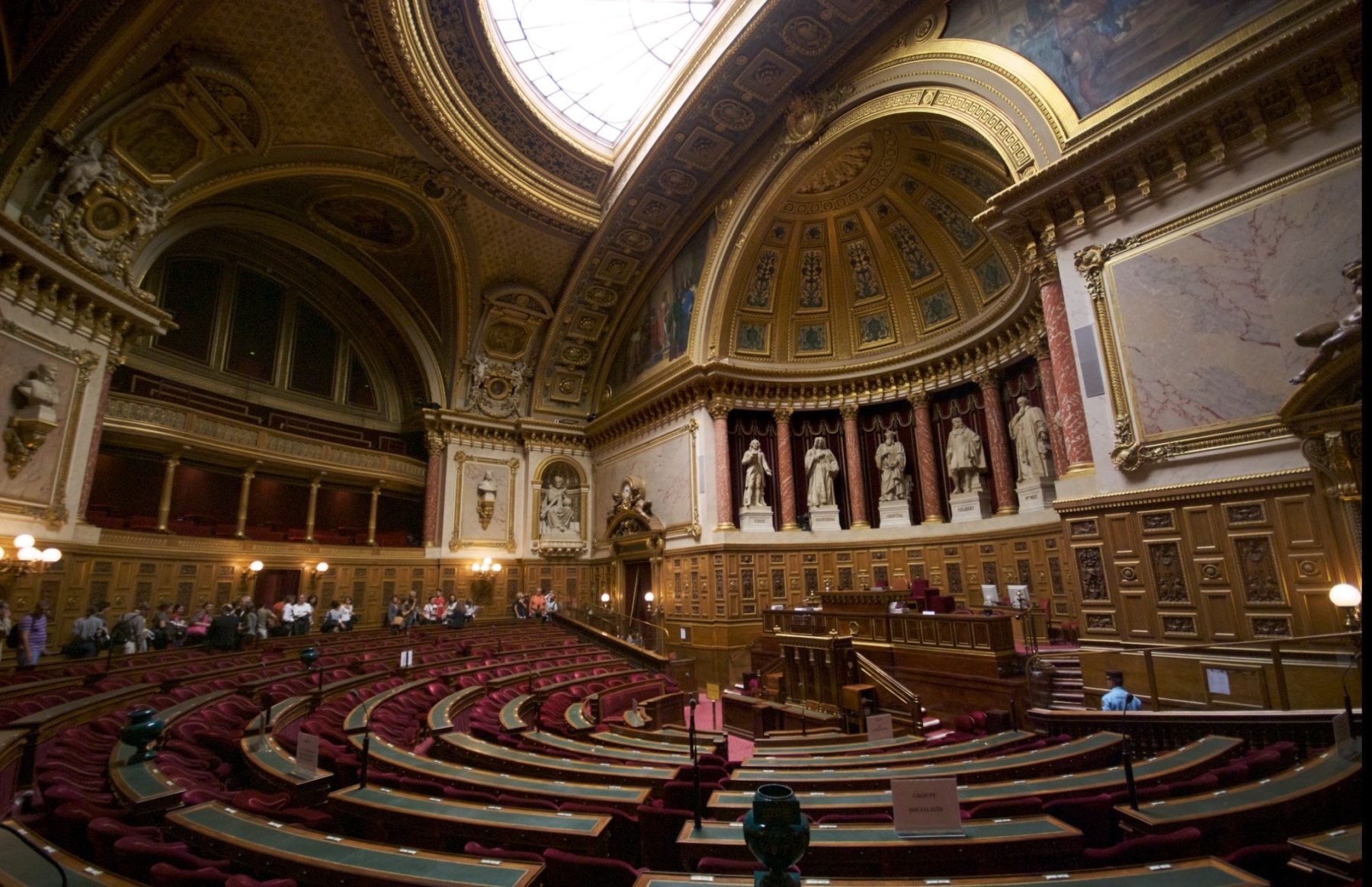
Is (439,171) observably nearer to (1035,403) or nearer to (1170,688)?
(1035,403)

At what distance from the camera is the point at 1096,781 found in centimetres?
436

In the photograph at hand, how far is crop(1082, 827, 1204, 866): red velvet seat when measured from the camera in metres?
3.09

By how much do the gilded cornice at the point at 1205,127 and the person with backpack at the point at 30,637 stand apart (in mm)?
18357

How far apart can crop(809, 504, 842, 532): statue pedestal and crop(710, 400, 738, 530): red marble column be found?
99.1 inches

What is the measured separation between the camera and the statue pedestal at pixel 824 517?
19.0 metres

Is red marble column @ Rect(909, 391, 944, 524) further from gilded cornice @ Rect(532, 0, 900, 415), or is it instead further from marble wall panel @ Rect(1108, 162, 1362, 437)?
marble wall panel @ Rect(1108, 162, 1362, 437)

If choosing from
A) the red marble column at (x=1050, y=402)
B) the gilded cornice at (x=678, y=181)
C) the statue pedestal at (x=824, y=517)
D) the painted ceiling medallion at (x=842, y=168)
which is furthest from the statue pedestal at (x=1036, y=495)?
the gilded cornice at (x=678, y=181)

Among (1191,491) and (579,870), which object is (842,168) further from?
(579,870)

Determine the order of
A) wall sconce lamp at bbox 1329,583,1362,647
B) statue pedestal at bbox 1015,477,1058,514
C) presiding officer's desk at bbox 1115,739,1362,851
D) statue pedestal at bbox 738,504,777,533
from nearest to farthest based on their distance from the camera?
presiding officer's desk at bbox 1115,739,1362,851, wall sconce lamp at bbox 1329,583,1362,647, statue pedestal at bbox 1015,477,1058,514, statue pedestal at bbox 738,504,777,533

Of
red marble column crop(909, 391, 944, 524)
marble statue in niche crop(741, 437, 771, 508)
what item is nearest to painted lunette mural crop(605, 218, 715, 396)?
→ marble statue in niche crop(741, 437, 771, 508)

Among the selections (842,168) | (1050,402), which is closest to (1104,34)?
(1050,402)

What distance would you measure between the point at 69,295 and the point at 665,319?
14870 mm

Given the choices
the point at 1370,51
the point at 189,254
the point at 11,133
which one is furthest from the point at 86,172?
the point at 1370,51

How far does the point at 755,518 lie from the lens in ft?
61.5
